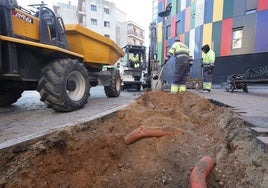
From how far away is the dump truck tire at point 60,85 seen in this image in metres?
4.23

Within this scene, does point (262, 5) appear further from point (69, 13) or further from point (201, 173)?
point (69, 13)

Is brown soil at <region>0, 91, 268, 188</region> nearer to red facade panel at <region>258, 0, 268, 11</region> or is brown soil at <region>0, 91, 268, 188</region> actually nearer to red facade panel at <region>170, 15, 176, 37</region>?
red facade panel at <region>258, 0, 268, 11</region>

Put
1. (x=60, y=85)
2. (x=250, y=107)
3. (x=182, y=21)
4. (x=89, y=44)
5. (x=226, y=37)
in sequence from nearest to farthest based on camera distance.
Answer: (x=60, y=85), (x=250, y=107), (x=89, y=44), (x=226, y=37), (x=182, y=21)

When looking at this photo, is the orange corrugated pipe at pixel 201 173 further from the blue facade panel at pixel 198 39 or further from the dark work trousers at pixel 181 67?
the blue facade panel at pixel 198 39

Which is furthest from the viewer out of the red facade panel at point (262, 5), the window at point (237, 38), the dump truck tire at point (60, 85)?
the window at point (237, 38)

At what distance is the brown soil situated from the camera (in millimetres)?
2047

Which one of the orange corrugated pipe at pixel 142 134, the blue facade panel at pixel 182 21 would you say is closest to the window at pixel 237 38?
the blue facade panel at pixel 182 21

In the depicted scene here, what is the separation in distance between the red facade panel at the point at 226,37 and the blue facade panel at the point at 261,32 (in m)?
1.73

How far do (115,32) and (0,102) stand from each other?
44.1m

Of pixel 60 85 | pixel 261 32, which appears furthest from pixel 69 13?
pixel 60 85

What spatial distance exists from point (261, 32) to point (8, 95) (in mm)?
13035

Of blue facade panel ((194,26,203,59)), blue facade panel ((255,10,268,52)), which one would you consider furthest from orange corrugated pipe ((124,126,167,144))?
blue facade panel ((194,26,203,59))

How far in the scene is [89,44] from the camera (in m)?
6.02

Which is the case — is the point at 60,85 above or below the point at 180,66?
below
